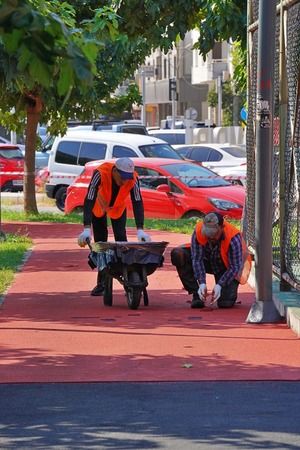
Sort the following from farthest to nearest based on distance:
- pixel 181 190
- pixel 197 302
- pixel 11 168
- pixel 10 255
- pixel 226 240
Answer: pixel 11 168
pixel 181 190
pixel 10 255
pixel 197 302
pixel 226 240

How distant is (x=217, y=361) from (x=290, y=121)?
3.36 m

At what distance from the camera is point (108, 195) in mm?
13633

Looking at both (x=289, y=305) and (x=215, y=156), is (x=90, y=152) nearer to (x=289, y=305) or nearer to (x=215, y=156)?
(x=215, y=156)

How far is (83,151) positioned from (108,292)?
55.4 ft

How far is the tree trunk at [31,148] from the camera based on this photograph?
26.2m

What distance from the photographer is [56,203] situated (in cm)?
3048

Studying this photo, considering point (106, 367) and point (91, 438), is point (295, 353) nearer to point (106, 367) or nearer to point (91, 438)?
point (106, 367)

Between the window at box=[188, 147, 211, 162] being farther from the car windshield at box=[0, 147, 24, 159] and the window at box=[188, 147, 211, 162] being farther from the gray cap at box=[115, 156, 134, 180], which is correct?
the gray cap at box=[115, 156, 134, 180]

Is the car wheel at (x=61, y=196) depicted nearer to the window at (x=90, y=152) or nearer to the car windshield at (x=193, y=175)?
the window at (x=90, y=152)

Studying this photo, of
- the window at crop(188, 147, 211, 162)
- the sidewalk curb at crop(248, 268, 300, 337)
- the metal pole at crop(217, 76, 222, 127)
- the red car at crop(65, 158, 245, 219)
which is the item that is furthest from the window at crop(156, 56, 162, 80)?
the sidewalk curb at crop(248, 268, 300, 337)

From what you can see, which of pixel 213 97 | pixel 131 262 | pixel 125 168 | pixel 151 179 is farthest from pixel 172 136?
pixel 131 262

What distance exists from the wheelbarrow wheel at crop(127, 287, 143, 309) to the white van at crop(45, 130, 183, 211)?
1602 centimetres

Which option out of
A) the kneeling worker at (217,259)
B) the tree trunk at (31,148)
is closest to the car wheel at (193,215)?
the tree trunk at (31,148)

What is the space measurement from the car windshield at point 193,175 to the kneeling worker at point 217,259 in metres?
11.8
